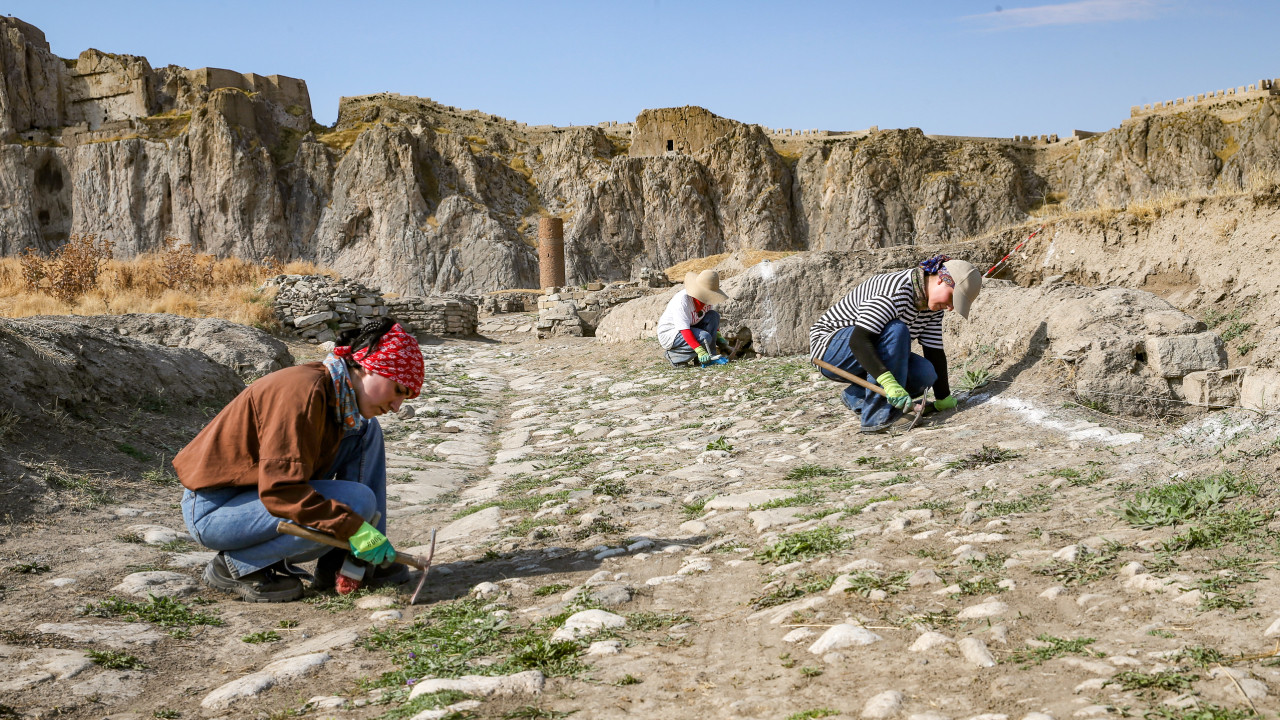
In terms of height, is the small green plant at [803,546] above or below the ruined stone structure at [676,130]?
below

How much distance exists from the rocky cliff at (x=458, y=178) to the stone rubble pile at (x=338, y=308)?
1254 inches

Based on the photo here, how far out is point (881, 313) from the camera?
5.97 m

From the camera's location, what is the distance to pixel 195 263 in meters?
16.2

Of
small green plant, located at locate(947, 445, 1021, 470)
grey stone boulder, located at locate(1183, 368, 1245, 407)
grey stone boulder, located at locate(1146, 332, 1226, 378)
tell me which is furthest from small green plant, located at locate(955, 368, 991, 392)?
small green plant, located at locate(947, 445, 1021, 470)

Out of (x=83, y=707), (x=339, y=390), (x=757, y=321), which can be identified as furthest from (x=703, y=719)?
(x=757, y=321)

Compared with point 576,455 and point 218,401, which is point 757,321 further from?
point 218,401

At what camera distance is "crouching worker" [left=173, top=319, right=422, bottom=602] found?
335 centimetres

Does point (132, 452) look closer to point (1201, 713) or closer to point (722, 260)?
point (1201, 713)

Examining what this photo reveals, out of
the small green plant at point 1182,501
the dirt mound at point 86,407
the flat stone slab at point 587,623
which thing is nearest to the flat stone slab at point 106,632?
the flat stone slab at point 587,623

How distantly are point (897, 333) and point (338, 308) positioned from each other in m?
12.1

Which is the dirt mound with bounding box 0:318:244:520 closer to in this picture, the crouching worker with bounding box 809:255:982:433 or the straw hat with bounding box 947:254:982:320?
the crouching worker with bounding box 809:255:982:433

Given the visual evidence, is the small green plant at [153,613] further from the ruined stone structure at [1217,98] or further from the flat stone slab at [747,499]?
the ruined stone structure at [1217,98]

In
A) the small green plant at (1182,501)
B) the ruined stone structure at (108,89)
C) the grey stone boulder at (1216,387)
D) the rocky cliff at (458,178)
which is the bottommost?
the small green plant at (1182,501)

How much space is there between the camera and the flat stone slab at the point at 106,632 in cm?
306
